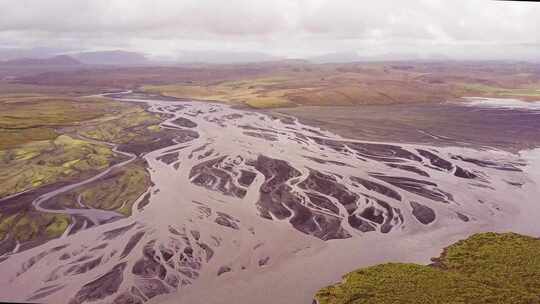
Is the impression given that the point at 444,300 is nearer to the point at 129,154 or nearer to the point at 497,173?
the point at 497,173

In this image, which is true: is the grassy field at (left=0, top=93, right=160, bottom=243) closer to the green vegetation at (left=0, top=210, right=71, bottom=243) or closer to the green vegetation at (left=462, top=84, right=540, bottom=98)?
the green vegetation at (left=0, top=210, right=71, bottom=243)

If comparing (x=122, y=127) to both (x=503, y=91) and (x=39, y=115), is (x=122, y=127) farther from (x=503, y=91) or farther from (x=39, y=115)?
(x=503, y=91)

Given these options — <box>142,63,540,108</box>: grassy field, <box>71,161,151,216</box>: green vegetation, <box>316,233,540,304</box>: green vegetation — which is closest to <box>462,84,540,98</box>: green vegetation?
<box>142,63,540,108</box>: grassy field

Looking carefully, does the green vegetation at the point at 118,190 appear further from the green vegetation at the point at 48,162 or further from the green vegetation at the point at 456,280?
the green vegetation at the point at 456,280

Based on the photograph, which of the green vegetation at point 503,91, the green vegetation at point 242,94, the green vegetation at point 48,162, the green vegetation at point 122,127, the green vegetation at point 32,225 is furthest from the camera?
the green vegetation at point 503,91

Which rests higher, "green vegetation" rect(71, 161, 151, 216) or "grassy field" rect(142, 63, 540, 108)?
"grassy field" rect(142, 63, 540, 108)

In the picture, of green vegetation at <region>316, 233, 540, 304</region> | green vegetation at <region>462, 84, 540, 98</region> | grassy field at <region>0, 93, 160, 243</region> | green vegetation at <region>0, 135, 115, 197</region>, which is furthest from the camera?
green vegetation at <region>462, 84, 540, 98</region>

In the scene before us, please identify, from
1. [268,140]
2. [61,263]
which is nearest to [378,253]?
[61,263]

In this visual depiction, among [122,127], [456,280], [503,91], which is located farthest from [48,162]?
[503,91]

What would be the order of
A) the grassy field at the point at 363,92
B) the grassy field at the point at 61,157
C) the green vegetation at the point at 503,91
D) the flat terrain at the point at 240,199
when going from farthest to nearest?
the green vegetation at the point at 503,91, the grassy field at the point at 363,92, the grassy field at the point at 61,157, the flat terrain at the point at 240,199

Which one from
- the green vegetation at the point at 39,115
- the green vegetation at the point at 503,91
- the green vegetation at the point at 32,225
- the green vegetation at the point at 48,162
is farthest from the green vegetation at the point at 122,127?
the green vegetation at the point at 503,91
